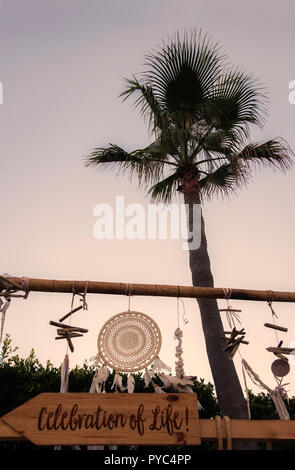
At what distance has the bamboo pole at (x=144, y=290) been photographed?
2.96 meters

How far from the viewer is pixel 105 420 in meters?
2.07

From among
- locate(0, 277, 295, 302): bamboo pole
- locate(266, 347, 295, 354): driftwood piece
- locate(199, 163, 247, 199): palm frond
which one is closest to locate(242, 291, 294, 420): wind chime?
locate(266, 347, 295, 354): driftwood piece

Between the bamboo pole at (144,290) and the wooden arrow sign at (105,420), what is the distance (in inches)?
37.5

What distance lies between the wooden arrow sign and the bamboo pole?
952 mm

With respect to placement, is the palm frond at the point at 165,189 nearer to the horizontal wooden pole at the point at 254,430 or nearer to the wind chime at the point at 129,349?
the wind chime at the point at 129,349

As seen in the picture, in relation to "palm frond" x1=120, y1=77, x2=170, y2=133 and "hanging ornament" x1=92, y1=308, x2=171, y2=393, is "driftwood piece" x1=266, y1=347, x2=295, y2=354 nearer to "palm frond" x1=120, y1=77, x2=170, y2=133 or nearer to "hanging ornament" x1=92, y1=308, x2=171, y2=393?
"hanging ornament" x1=92, y1=308, x2=171, y2=393

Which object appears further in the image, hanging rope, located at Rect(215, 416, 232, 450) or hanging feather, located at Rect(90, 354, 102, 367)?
hanging feather, located at Rect(90, 354, 102, 367)

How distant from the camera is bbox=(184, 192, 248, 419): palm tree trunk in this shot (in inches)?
206

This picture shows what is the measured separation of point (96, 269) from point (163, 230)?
5.23 ft

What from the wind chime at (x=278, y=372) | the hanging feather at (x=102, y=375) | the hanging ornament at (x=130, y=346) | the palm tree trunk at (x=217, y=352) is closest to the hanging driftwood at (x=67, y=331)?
the hanging ornament at (x=130, y=346)

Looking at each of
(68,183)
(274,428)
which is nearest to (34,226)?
(68,183)
